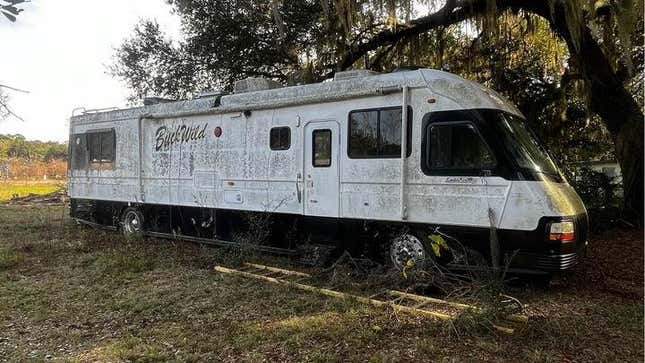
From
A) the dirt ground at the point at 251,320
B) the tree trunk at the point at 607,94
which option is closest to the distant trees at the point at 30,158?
the dirt ground at the point at 251,320

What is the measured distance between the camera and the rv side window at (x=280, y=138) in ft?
26.9

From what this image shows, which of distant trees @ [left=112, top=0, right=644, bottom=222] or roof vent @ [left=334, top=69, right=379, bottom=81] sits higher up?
distant trees @ [left=112, top=0, right=644, bottom=222]

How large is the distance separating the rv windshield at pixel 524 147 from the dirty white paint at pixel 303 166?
0.23m

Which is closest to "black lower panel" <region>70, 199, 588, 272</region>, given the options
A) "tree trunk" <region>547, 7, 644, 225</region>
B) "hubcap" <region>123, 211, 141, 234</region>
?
"hubcap" <region>123, 211, 141, 234</region>

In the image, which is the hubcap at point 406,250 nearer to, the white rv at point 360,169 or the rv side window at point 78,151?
the white rv at point 360,169

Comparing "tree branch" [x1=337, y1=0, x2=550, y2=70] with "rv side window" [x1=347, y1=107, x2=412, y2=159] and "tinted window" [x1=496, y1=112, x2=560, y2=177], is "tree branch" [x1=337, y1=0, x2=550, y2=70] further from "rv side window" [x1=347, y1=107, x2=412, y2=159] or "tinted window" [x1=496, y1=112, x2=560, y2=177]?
"rv side window" [x1=347, y1=107, x2=412, y2=159]

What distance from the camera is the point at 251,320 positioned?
5207 millimetres

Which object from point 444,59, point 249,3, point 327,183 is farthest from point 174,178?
point 444,59

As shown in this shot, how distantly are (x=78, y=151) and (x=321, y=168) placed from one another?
7462mm

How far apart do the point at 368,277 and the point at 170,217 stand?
5.21 meters

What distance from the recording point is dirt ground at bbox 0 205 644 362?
4.34 meters

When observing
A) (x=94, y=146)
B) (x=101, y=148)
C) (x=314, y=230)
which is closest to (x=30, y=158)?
(x=94, y=146)

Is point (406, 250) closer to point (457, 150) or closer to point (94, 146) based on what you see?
point (457, 150)

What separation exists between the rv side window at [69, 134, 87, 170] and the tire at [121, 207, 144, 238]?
1868 millimetres
